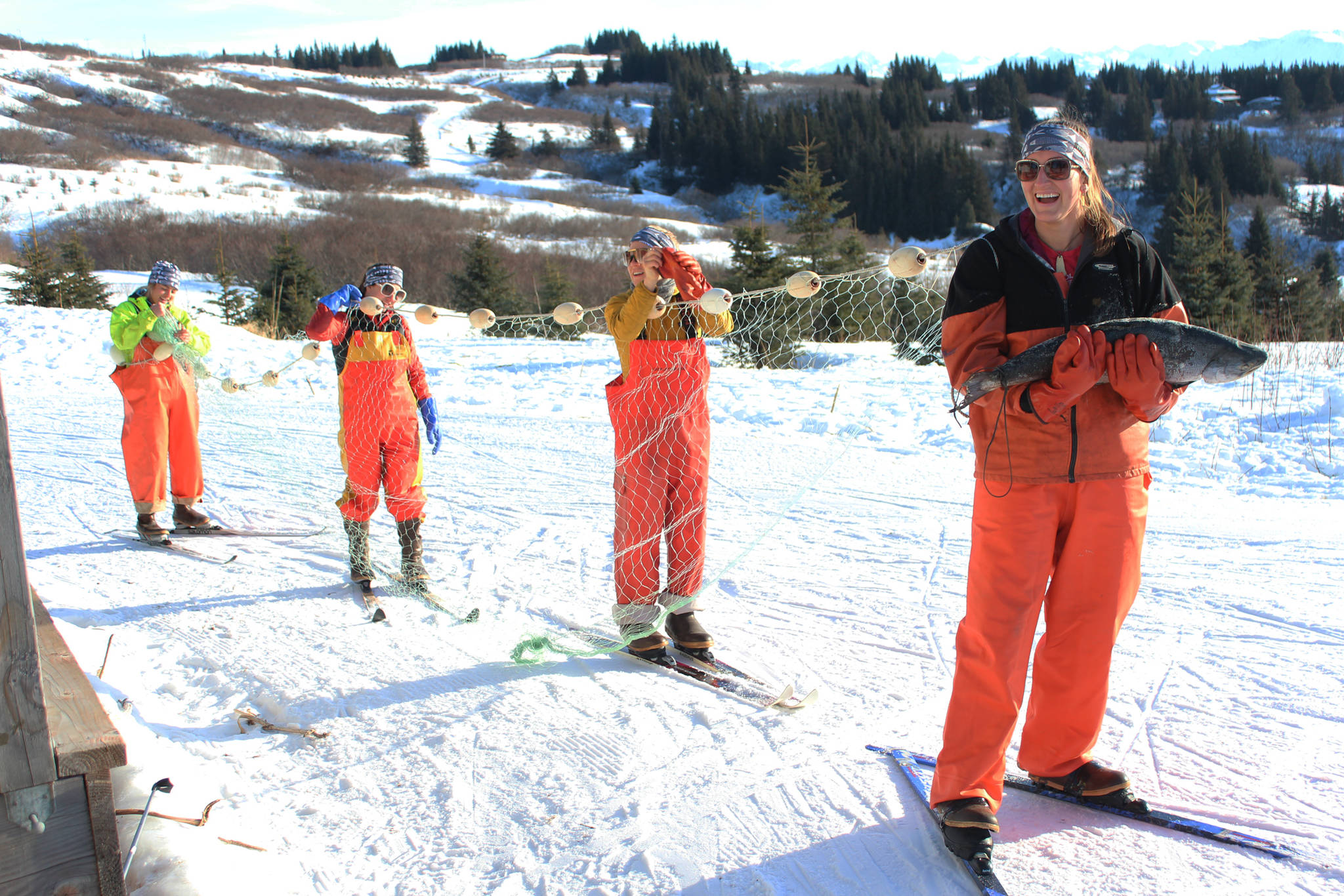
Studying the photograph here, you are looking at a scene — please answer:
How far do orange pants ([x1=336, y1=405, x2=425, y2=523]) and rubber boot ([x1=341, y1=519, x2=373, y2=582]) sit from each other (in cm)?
5

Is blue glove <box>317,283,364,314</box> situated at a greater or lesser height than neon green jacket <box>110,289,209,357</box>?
greater

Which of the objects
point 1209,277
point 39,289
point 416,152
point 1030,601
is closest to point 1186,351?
point 1030,601

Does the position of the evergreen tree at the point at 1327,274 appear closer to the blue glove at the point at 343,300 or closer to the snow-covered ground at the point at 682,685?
the snow-covered ground at the point at 682,685

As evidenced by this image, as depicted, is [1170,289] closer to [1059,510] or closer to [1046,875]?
[1059,510]

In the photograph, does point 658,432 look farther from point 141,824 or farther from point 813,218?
point 813,218

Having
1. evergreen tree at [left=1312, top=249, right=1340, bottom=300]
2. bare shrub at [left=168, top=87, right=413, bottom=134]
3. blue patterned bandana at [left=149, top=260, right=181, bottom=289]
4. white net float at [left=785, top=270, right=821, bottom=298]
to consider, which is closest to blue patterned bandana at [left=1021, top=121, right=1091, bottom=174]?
white net float at [left=785, top=270, right=821, bottom=298]

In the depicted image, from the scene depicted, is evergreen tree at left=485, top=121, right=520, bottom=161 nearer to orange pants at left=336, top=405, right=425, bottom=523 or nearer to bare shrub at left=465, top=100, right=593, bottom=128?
bare shrub at left=465, top=100, right=593, bottom=128

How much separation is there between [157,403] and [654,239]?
3897 mm

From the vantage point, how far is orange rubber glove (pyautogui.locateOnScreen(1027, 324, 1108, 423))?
2039 millimetres

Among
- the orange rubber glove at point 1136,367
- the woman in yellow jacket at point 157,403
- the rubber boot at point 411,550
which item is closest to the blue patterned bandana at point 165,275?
the woman in yellow jacket at point 157,403

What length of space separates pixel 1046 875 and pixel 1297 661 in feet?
5.98

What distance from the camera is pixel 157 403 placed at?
5629 millimetres

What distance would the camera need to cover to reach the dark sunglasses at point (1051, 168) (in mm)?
2182

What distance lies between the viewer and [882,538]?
5.09 meters
